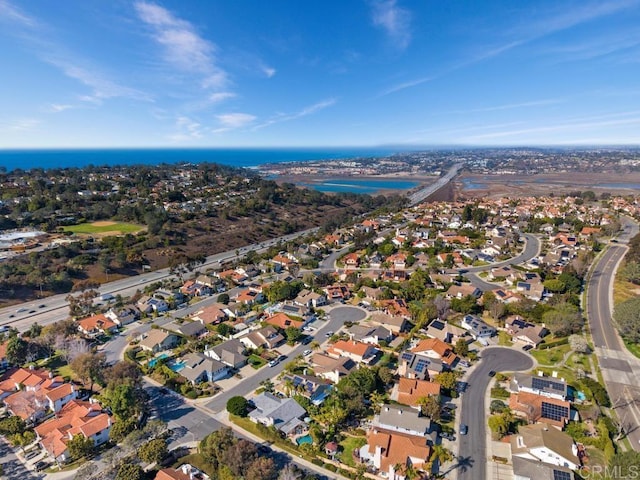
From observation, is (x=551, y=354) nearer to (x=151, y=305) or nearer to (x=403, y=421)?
(x=403, y=421)

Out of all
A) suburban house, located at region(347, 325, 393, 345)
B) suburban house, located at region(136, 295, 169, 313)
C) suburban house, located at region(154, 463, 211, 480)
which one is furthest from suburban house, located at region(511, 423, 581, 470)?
suburban house, located at region(136, 295, 169, 313)

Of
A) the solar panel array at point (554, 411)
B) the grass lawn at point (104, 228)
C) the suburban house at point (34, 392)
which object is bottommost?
the solar panel array at point (554, 411)

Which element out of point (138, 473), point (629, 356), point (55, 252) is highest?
point (55, 252)

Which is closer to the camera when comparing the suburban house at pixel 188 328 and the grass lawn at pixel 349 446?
the grass lawn at pixel 349 446

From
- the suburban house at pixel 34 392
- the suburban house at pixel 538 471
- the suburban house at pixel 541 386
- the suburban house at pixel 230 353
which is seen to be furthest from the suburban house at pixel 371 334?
the suburban house at pixel 34 392

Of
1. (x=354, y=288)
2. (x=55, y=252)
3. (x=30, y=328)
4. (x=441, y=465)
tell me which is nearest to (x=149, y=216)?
(x=55, y=252)

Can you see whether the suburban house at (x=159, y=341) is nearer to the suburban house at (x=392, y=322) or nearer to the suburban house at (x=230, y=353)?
the suburban house at (x=230, y=353)

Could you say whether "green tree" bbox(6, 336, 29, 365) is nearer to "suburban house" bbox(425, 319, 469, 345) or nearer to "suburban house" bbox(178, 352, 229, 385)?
"suburban house" bbox(178, 352, 229, 385)

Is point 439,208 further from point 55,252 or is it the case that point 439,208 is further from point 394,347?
point 55,252
